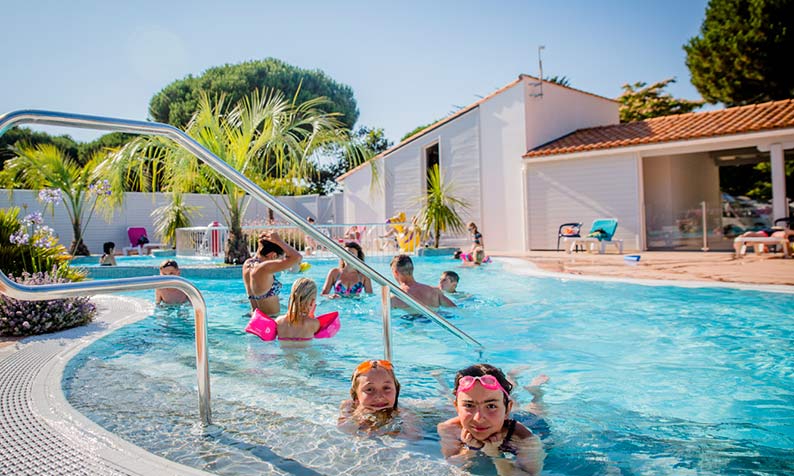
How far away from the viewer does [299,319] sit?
477cm

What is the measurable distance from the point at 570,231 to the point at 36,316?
13054 millimetres

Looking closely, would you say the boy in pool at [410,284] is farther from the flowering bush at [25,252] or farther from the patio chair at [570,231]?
the patio chair at [570,231]

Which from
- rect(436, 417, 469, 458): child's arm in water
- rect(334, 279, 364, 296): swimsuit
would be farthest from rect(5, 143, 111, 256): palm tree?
rect(436, 417, 469, 458): child's arm in water

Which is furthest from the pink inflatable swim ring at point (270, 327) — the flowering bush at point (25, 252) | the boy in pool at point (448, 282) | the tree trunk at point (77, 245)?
the tree trunk at point (77, 245)

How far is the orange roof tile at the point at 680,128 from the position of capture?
1354cm

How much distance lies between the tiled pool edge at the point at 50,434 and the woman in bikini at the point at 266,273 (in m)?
2.08

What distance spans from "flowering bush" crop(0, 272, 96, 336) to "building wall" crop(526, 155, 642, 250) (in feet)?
45.2

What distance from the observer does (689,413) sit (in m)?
3.43

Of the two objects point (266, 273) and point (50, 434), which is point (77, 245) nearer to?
point (266, 273)

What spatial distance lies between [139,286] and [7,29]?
21.5m

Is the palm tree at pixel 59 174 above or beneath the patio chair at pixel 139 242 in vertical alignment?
above

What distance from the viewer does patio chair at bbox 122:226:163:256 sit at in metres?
20.0

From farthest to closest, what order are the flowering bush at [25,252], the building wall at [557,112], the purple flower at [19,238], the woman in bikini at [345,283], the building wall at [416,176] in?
the building wall at [416,176], the building wall at [557,112], the woman in bikini at [345,283], the purple flower at [19,238], the flowering bush at [25,252]

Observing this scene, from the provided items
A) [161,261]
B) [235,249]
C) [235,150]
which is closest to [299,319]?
[235,150]
